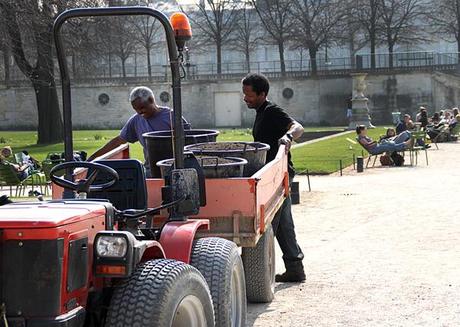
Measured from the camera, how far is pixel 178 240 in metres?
5.45

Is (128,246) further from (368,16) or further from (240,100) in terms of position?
(368,16)

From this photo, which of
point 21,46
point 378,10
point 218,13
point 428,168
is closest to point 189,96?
point 218,13

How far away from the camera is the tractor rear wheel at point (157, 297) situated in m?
4.34

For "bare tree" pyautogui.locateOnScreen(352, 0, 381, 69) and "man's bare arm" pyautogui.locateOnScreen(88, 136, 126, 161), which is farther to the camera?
"bare tree" pyautogui.locateOnScreen(352, 0, 381, 69)

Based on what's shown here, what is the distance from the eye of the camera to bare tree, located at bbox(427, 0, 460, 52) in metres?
73.1

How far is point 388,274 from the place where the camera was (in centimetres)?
890

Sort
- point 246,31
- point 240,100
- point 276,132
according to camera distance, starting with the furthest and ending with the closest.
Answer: point 246,31
point 240,100
point 276,132

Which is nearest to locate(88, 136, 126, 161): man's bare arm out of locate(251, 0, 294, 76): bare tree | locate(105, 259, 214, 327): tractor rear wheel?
locate(105, 259, 214, 327): tractor rear wheel

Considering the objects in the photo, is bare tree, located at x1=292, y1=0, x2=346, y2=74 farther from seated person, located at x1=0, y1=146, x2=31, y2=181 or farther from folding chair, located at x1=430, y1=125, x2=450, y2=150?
seated person, located at x1=0, y1=146, x2=31, y2=181

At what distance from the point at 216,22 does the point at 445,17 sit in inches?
751

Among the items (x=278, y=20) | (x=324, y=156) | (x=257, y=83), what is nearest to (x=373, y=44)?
(x=278, y=20)

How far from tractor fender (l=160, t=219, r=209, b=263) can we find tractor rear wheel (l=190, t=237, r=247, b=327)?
0.47ft

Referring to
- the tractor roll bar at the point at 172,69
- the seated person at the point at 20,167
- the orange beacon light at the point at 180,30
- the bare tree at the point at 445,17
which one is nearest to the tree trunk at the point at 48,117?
the seated person at the point at 20,167

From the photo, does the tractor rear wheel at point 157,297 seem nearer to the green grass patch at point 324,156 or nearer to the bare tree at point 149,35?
the green grass patch at point 324,156
